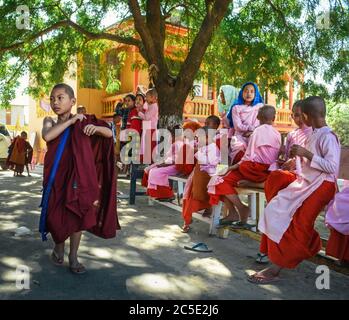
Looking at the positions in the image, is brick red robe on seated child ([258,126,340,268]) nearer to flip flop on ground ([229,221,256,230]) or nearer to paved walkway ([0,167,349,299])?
paved walkway ([0,167,349,299])

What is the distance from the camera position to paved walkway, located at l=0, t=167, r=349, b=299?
3.37 m

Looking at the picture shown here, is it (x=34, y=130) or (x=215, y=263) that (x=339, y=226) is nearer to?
(x=215, y=263)

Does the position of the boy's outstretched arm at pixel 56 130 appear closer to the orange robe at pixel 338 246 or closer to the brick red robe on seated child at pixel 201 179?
the brick red robe on seated child at pixel 201 179

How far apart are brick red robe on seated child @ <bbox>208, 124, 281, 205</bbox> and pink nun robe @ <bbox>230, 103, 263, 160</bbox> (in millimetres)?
841

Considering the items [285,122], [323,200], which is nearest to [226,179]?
[323,200]

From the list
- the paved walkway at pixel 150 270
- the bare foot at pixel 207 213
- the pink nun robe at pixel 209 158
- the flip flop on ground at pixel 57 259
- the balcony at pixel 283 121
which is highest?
the balcony at pixel 283 121

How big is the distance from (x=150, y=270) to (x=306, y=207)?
149 centimetres

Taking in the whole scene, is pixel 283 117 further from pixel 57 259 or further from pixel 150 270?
pixel 57 259

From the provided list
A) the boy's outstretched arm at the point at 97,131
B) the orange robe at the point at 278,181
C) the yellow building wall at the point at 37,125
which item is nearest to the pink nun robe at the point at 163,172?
the orange robe at the point at 278,181

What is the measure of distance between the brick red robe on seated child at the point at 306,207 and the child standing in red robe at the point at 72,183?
1469 mm

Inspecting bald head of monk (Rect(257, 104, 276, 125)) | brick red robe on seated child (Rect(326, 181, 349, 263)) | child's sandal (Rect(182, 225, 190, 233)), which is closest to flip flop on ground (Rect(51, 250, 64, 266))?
child's sandal (Rect(182, 225, 190, 233))

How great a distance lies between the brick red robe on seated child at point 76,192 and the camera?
3.68 m

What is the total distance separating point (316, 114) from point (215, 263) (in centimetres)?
174
